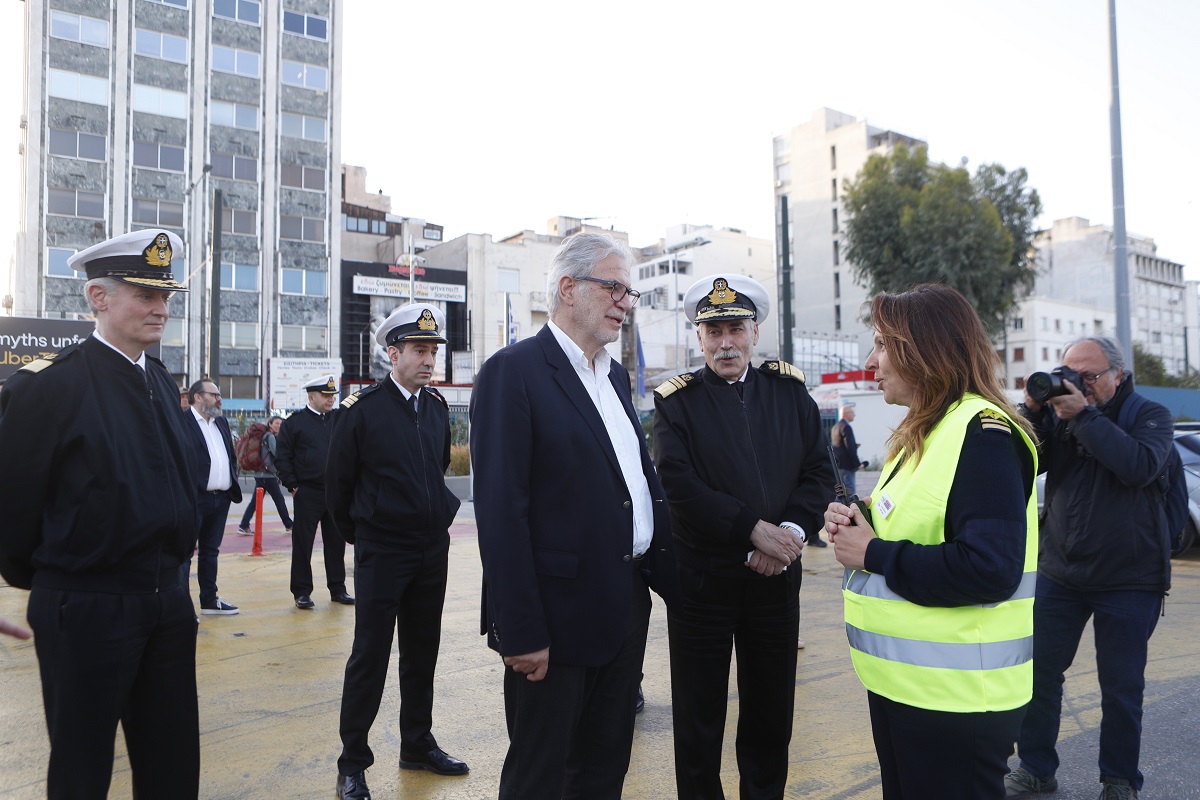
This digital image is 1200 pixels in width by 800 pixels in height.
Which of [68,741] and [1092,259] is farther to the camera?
[1092,259]

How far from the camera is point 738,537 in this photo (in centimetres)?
344

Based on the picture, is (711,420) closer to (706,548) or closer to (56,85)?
(706,548)

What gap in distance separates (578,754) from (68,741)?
155 centimetres

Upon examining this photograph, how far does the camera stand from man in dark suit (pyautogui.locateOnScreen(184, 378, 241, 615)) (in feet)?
25.5

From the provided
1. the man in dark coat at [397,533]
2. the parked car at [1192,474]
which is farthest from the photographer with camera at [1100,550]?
the parked car at [1192,474]

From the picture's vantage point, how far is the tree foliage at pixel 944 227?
40.4 meters

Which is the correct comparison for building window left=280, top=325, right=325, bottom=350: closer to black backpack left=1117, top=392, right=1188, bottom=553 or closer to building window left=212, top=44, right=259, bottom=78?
building window left=212, top=44, right=259, bottom=78

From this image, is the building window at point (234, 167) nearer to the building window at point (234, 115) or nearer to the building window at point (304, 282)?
the building window at point (234, 115)

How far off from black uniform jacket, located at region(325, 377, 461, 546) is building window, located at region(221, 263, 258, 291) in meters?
42.3

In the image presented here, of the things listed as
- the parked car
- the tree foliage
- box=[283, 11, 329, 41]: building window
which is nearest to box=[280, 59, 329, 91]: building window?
box=[283, 11, 329, 41]: building window

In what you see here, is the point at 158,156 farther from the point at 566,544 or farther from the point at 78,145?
the point at 566,544

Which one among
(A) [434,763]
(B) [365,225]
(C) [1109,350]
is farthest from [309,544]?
(B) [365,225]

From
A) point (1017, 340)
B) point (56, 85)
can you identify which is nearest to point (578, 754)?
point (56, 85)

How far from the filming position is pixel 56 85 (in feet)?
131
